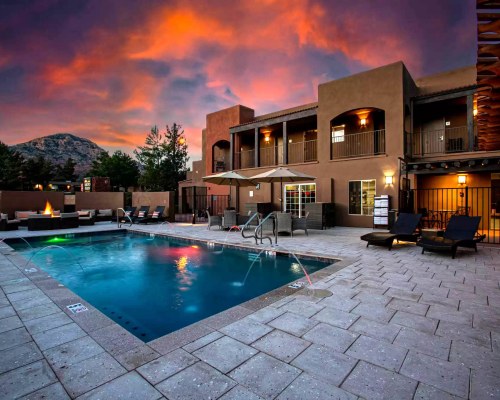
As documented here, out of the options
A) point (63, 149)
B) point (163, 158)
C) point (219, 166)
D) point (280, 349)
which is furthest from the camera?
point (63, 149)

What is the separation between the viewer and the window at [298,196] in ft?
46.1

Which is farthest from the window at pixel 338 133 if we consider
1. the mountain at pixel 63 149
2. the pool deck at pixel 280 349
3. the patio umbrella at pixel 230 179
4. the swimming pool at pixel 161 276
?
the mountain at pixel 63 149

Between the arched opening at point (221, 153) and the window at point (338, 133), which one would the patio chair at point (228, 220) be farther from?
the arched opening at point (221, 153)

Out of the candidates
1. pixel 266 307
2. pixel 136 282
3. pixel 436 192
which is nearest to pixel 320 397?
pixel 266 307

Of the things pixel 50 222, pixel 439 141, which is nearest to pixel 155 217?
pixel 50 222

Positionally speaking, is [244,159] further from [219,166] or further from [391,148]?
[391,148]

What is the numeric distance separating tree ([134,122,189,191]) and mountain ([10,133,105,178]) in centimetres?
6329

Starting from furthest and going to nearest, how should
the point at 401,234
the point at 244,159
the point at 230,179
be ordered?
1. the point at 244,159
2. the point at 230,179
3. the point at 401,234

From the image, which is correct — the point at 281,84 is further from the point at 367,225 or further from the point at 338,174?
the point at 367,225

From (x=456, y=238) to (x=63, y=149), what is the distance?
112 metres

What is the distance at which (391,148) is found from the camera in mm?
11500

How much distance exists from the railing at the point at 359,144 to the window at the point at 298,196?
209 cm

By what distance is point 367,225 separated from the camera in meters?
12.1

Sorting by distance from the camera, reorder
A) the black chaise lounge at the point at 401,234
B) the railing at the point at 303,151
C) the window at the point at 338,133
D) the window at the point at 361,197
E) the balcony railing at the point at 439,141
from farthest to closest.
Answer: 1. the railing at the point at 303,151
2. the window at the point at 338,133
3. the balcony railing at the point at 439,141
4. the window at the point at 361,197
5. the black chaise lounge at the point at 401,234
